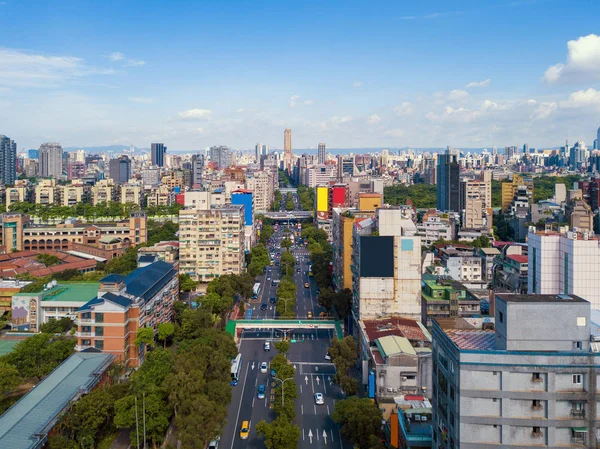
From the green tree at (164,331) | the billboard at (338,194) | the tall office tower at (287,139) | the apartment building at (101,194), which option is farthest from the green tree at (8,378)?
the tall office tower at (287,139)

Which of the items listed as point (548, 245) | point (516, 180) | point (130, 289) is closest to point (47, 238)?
point (130, 289)

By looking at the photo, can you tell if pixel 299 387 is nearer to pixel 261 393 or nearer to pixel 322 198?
pixel 261 393

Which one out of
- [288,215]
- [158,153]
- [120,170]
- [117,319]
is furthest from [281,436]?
[158,153]

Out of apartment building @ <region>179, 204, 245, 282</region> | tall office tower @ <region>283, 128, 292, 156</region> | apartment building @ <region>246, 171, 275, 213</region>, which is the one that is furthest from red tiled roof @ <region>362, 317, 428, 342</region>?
tall office tower @ <region>283, 128, 292, 156</region>

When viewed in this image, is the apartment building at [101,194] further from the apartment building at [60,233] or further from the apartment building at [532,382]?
the apartment building at [532,382]

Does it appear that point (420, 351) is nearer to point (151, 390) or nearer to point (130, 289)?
point (151, 390)

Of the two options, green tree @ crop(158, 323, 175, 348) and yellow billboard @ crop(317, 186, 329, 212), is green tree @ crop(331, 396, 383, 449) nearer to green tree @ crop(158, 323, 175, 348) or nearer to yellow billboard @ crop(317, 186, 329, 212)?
green tree @ crop(158, 323, 175, 348)
